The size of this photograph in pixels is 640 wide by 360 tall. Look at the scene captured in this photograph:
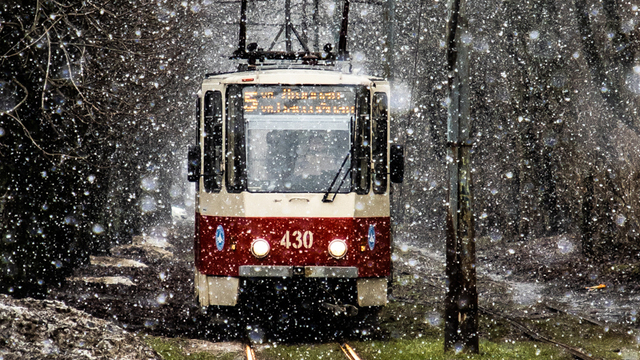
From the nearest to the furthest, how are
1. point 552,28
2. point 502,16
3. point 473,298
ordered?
point 473,298 < point 552,28 < point 502,16

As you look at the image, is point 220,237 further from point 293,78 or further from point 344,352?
point 293,78

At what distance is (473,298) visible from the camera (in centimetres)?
962

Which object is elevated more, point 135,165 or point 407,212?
point 135,165

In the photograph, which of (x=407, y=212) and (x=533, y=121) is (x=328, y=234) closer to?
(x=533, y=121)

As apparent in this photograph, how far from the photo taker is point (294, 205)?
33.4ft

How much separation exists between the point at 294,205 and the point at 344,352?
6.00 feet

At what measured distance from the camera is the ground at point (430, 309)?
33.6 feet

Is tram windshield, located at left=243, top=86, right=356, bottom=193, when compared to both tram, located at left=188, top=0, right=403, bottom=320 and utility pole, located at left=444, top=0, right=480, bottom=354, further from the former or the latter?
utility pole, located at left=444, top=0, right=480, bottom=354

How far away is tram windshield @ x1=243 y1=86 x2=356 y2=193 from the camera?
10.2 m

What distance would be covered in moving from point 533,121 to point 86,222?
12.5 m

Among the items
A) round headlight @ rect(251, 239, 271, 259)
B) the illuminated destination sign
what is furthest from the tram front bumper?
the illuminated destination sign

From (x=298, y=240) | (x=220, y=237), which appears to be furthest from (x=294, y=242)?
(x=220, y=237)

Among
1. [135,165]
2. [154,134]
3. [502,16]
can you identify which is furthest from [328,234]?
[154,134]

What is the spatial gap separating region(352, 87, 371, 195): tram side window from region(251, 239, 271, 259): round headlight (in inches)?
50.4
